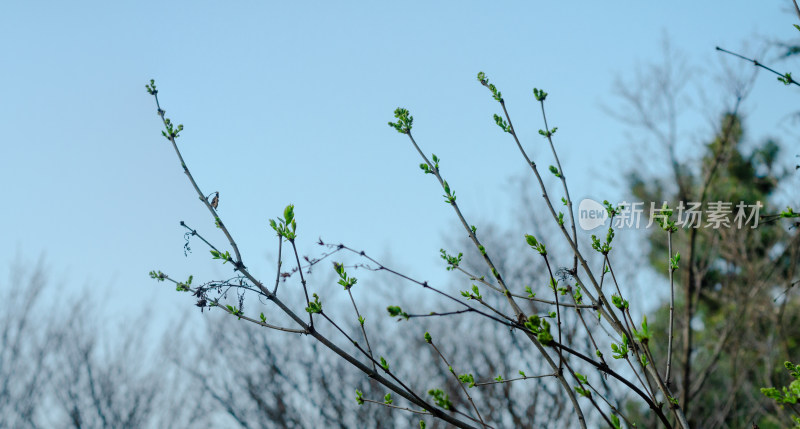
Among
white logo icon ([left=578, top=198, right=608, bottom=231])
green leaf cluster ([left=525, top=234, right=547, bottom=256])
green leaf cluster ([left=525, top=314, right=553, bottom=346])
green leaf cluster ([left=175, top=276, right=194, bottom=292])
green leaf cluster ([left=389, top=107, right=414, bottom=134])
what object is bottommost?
green leaf cluster ([left=525, top=314, right=553, bottom=346])

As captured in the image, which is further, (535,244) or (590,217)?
(590,217)

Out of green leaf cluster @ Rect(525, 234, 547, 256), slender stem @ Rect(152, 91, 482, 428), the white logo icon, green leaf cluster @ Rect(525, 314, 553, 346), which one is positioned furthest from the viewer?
the white logo icon

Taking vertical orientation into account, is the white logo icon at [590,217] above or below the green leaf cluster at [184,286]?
above

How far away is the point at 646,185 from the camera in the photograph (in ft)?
31.1

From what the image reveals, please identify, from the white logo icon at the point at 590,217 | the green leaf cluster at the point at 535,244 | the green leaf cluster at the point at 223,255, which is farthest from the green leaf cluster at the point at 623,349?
the white logo icon at the point at 590,217

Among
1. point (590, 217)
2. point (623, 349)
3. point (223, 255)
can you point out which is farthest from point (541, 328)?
point (590, 217)

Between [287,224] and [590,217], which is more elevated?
[590,217]

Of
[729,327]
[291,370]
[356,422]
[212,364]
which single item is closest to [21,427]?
[212,364]

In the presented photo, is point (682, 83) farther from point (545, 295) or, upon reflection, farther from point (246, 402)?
point (246, 402)

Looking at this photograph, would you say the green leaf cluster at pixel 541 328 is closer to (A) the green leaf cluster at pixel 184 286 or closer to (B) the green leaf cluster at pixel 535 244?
(B) the green leaf cluster at pixel 535 244

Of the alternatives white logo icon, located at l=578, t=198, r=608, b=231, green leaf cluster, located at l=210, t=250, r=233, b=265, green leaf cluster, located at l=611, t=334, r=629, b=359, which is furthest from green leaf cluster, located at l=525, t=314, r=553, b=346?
white logo icon, located at l=578, t=198, r=608, b=231

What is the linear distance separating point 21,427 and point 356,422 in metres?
5.18

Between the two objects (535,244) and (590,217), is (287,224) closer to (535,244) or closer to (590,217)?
(535,244)

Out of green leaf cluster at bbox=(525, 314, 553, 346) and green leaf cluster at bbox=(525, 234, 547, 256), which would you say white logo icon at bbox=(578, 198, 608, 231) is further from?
green leaf cluster at bbox=(525, 314, 553, 346)
